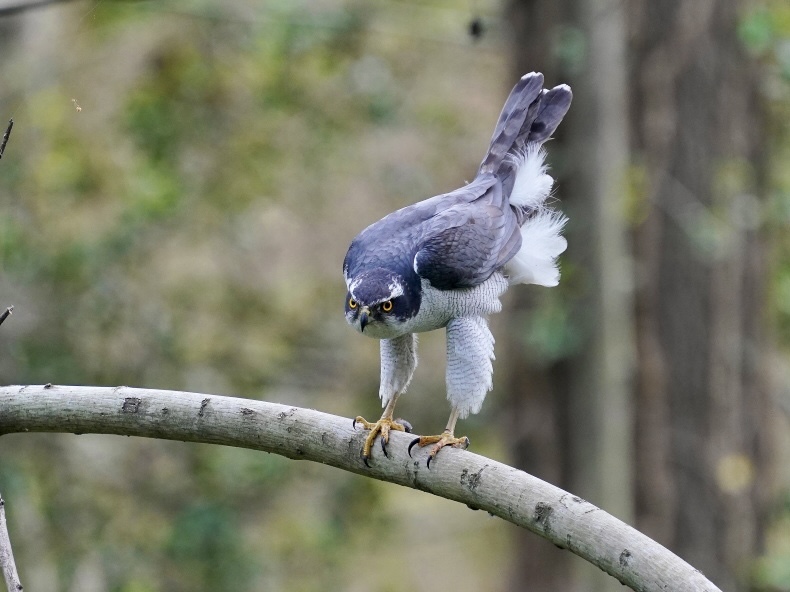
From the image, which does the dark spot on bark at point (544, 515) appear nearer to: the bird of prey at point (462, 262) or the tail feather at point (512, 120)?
the bird of prey at point (462, 262)

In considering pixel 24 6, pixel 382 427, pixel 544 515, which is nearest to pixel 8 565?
pixel 544 515

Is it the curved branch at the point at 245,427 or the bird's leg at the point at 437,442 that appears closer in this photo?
the curved branch at the point at 245,427

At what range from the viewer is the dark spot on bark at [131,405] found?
11.1ft

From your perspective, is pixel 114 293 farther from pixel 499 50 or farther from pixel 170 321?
pixel 499 50

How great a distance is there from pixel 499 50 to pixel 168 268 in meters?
4.00

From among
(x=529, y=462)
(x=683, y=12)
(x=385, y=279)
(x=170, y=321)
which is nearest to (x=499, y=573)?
(x=529, y=462)

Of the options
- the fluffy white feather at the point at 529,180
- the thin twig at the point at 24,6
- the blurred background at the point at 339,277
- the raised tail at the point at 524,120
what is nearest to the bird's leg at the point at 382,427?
the fluffy white feather at the point at 529,180

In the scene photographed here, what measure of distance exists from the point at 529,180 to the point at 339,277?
5.81 metres

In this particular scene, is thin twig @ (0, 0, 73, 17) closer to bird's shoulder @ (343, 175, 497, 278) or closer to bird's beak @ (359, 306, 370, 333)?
bird's shoulder @ (343, 175, 497, 278)

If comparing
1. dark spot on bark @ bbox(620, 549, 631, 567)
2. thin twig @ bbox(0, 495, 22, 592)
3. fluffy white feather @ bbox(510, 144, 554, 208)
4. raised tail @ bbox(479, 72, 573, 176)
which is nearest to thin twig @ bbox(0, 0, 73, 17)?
raised tail @ bbox(479, 72, 573, 176)

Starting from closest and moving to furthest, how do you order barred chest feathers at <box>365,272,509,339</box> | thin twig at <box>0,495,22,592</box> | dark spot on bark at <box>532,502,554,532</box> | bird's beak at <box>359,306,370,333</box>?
thin twig at <box>0,495,22,592</box>
dark spot on bark at <box>532,502,554,532</box>
bird's beak at <box>359,306,370,333</box>
barred chest feathers at <box>365,272,509,339</box>

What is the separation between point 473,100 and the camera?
39.1 ft

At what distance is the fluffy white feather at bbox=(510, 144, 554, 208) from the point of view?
15.6 feet

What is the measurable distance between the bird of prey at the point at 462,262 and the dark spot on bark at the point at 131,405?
0.82 metres
